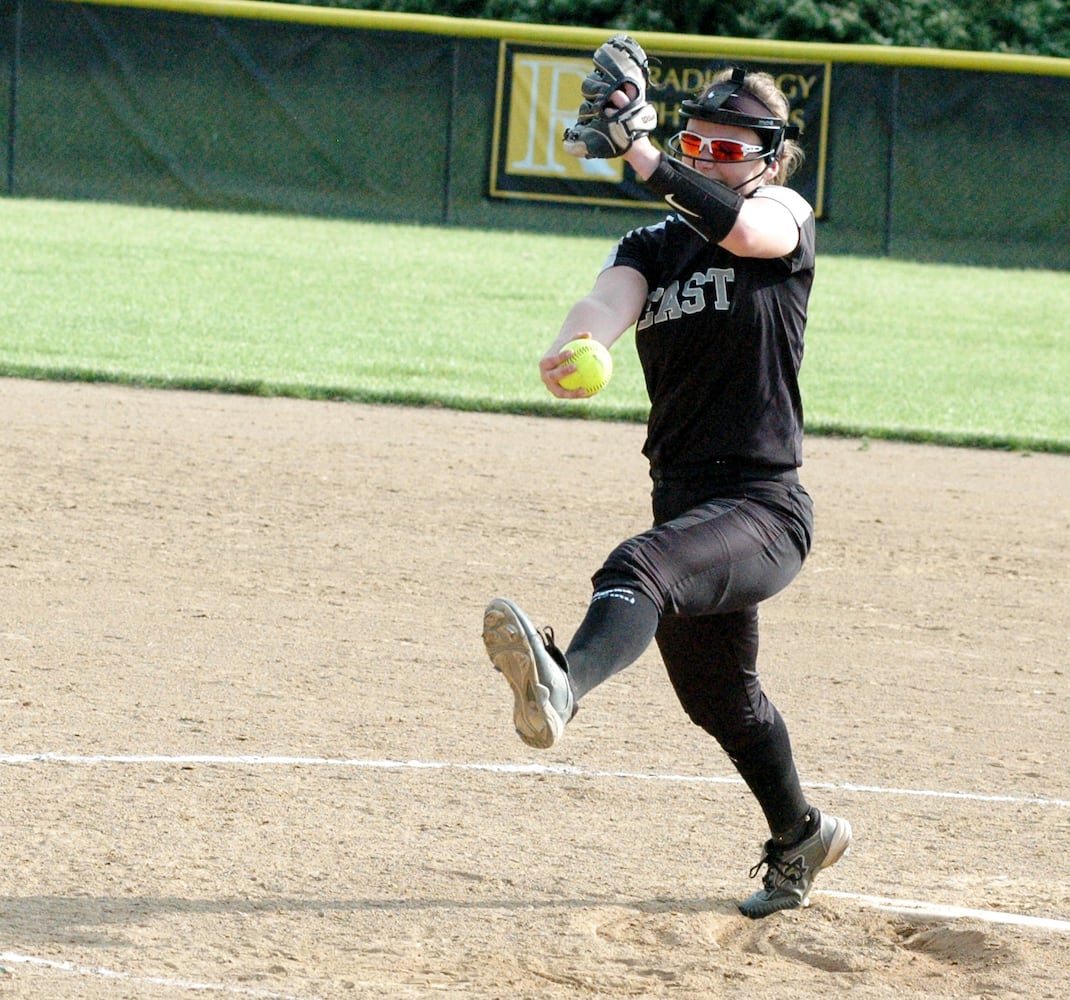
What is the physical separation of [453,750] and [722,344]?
1.91 metres

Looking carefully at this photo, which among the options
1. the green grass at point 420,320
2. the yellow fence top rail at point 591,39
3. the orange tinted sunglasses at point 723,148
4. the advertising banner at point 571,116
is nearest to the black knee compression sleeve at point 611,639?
the orange tinted sunglasses at point 723,148

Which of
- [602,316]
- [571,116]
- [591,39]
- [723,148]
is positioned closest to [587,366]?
[602,316]

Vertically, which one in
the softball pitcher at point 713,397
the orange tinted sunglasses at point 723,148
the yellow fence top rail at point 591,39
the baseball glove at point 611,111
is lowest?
the softball pitcher at point 713,397

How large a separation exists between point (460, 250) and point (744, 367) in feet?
49.1

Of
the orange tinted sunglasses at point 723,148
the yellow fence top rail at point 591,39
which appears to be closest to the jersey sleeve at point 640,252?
the orange tinted sunglasses at point 723,148

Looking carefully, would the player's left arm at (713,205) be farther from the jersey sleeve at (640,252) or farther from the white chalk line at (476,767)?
the white chalk line at (476,767)

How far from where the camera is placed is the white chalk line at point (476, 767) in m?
4.98

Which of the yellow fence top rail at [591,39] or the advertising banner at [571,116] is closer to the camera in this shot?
the yellow fence top rail at [591,39]

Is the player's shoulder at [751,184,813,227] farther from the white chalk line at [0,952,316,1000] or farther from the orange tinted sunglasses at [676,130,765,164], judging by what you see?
the white chalk line at [0,952,316,1000]

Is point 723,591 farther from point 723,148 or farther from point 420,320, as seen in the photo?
point 420,320

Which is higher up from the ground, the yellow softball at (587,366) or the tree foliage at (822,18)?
the tree foliage at (822,18)

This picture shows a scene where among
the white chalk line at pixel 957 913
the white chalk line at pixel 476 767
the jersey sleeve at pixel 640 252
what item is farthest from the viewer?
the white chalk line at pixel 476 767

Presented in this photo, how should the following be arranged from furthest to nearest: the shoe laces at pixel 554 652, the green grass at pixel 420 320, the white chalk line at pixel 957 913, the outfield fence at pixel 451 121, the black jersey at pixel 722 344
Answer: the outfield fence at pixel 451 121 < the green grass at pixel 420 320 < the white chalk line at pixel 957 913 < the black jersey at pixel 722 344 < the shoe laces at pixel 554 652

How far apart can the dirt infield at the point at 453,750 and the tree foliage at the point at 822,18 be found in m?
17.1
